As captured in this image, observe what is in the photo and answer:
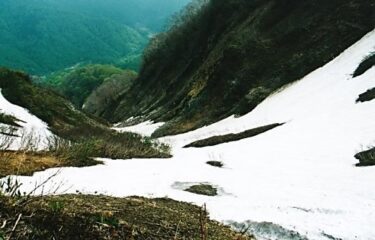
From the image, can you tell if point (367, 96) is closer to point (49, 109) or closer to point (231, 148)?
point (231, 148)

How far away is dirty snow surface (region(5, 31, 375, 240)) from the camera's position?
12.0 m

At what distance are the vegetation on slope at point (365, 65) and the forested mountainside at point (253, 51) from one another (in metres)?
7.67

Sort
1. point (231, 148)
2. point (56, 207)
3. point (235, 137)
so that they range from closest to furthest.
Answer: point (56, 207) < point (231, 148) < point (235, 137)

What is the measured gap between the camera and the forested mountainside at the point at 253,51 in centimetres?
4541

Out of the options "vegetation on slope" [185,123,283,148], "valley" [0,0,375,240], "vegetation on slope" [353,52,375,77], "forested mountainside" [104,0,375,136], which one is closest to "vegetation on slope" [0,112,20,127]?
"valley" [0,0,375,240]

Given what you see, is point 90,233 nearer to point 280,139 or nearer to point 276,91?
point 280,139

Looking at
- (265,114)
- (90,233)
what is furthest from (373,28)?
(90,233)

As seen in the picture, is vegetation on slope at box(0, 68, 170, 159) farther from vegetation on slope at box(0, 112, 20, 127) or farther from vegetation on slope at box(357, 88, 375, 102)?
vegetation on slope at box(357, 88, 375, 102)

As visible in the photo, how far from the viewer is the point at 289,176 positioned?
18328mm

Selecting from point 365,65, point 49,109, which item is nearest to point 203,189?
point 365,65

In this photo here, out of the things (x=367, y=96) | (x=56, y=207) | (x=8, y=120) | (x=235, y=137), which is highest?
(x=8, y=120)

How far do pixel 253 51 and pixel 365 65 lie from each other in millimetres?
20244

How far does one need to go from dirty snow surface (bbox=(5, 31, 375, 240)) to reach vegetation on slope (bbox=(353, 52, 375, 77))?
93cm

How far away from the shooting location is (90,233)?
543 cm
